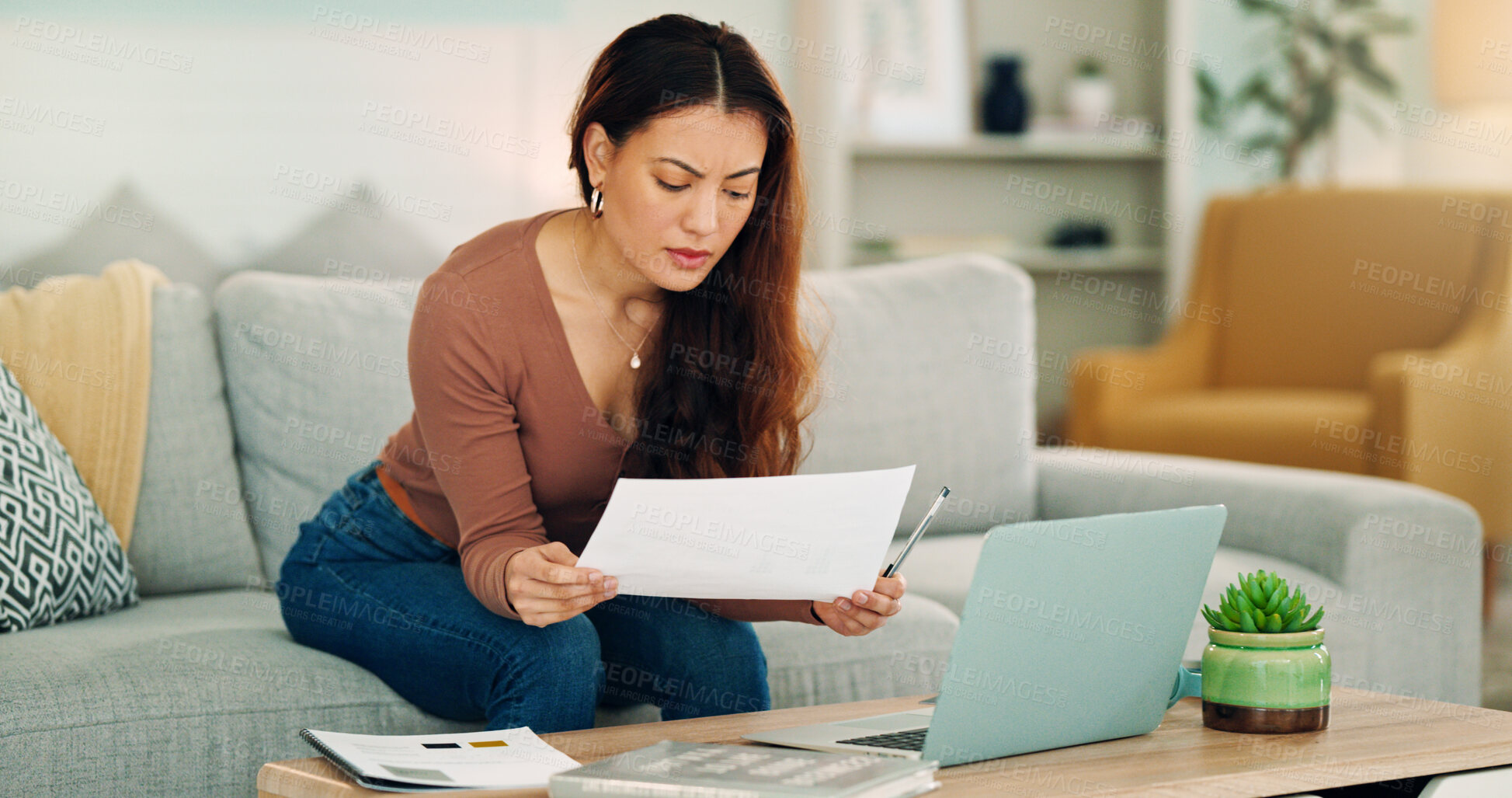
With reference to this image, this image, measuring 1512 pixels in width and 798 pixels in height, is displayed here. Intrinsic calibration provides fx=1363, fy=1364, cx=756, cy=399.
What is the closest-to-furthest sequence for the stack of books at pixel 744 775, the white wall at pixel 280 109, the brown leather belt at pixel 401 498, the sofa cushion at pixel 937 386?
the stack of books at pixel 744 775 < the brown leather belt at pixel 401 498 < the sofa cushion at pixel 937 386 < the white wall at pixel 280 109

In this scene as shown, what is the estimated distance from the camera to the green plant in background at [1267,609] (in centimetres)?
110

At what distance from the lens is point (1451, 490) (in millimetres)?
3049

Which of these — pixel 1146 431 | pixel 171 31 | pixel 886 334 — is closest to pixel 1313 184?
pixel 1146 431

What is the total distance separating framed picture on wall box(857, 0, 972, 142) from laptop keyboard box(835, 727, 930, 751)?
9.49ft

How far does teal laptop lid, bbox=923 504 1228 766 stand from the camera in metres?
0.96

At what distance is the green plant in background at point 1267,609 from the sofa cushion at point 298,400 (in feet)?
3.90

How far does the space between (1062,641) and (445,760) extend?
46 cm

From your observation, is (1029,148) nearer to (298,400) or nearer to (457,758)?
(298,400)

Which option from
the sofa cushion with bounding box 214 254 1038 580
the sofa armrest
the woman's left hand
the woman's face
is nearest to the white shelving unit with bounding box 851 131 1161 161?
the sofa cushion with bounding box 214 254 1038 580

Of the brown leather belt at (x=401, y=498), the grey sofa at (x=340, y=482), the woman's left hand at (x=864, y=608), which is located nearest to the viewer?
the woman's left hand at (x=864, y=608)

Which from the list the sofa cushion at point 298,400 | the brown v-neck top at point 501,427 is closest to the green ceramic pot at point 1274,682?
the brown v-neck top at point 501,427

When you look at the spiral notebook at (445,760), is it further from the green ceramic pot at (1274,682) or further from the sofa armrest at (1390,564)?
the sofa armrest at (1390,564)

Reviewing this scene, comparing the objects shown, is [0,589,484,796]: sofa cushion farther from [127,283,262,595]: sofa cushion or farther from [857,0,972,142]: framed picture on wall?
[857,0,972,142]: framed picture on wall

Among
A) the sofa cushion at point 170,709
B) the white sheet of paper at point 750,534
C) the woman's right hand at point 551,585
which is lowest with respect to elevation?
the sofa cushion at point 170,709
